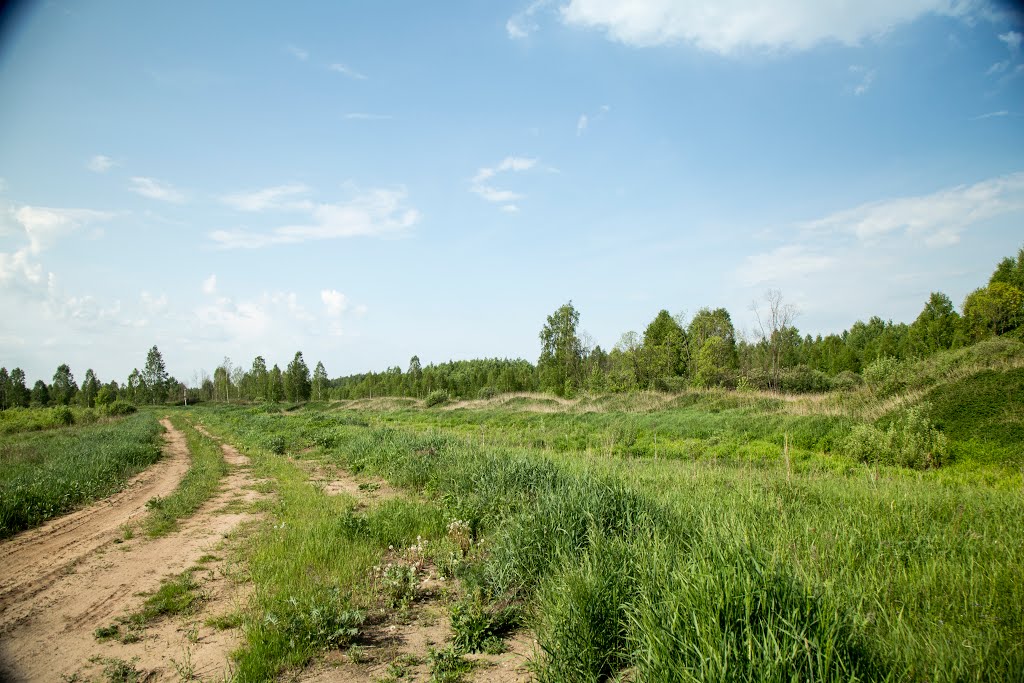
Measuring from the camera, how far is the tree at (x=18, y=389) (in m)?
64.4

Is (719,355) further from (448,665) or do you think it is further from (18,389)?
(18,389)

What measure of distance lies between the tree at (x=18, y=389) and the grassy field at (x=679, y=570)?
8134cm

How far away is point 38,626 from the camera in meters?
5.08

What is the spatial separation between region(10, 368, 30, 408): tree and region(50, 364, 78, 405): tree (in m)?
6.57

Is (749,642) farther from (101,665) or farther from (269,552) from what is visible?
(269,552)

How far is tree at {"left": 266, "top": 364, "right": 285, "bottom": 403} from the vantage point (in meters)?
77.6

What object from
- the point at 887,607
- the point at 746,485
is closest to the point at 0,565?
the point at 887,607

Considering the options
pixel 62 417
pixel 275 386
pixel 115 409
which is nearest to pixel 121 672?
pixel 62 417

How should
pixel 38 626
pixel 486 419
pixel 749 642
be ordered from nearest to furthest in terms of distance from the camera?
pixel 749 642 < pixel 38 626 < pixel 486 419

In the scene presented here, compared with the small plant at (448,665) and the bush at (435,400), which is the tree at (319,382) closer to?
the bush at (435,400)

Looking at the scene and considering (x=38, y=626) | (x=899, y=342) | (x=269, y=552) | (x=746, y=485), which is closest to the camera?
(x=38, y=626)

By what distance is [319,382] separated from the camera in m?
82.4

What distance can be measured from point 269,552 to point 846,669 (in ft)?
22.0

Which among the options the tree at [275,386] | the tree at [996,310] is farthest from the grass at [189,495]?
the tree at [275,386]
